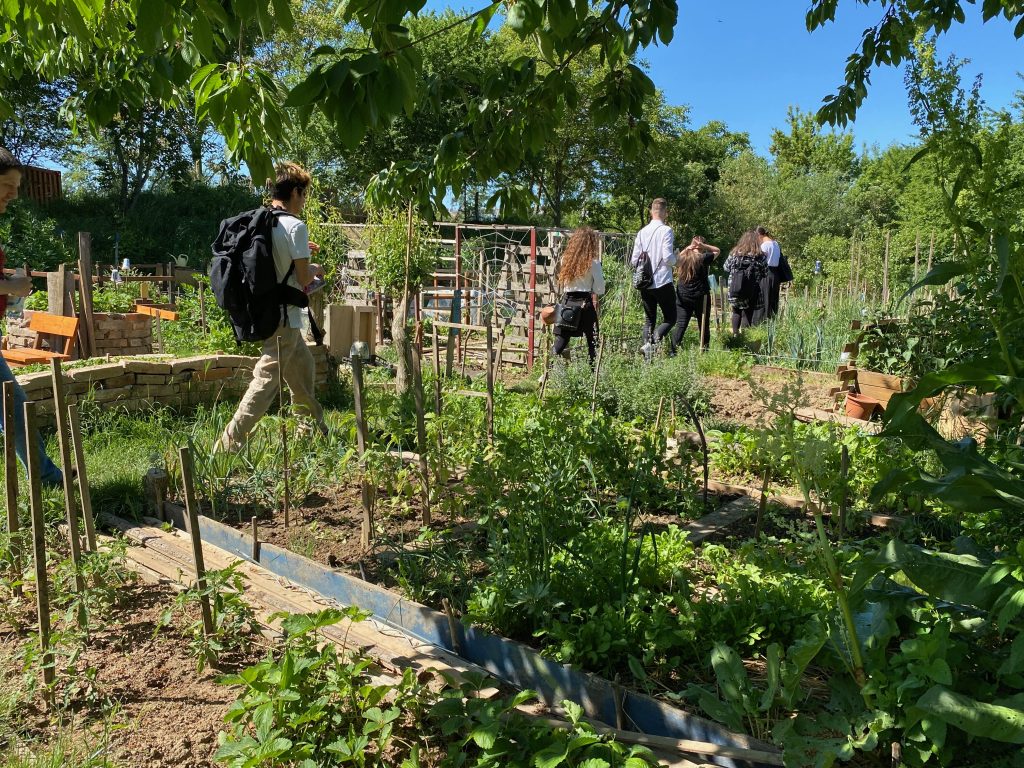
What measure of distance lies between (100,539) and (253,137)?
2409mm

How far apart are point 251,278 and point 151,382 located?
7.23 feet

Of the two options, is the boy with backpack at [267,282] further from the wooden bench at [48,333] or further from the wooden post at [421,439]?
the wooden bench at [48,333]

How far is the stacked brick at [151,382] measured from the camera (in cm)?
548

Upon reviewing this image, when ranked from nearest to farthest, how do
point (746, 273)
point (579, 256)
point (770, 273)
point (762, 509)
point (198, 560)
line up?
point (198, 560) < point (762, 509) < point (579, 256) < point (746, 273) < point (770, 273)

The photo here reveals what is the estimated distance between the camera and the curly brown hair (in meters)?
7.52

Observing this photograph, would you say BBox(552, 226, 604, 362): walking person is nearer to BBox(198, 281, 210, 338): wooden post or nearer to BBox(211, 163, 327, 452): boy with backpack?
BBox(211, 163, 327, 452): boy with backpack

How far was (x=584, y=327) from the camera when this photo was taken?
776 cm

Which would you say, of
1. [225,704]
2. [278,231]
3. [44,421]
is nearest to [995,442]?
[225,704]

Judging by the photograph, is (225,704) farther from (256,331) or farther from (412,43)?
(256,331)

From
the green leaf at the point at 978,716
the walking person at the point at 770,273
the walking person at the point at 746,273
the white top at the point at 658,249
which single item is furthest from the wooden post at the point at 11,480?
the walking person at the point at 770,273

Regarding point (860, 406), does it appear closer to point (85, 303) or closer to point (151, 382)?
point (151, 382)

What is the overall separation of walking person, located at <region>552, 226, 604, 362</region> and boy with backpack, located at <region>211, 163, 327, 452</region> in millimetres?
3365

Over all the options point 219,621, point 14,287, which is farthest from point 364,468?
point 14,287

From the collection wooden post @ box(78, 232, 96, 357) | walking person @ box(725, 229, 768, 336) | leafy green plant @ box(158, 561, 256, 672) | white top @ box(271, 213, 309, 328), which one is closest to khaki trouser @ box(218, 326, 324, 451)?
Answer: white top @ box(271, 213, 309, 328)
